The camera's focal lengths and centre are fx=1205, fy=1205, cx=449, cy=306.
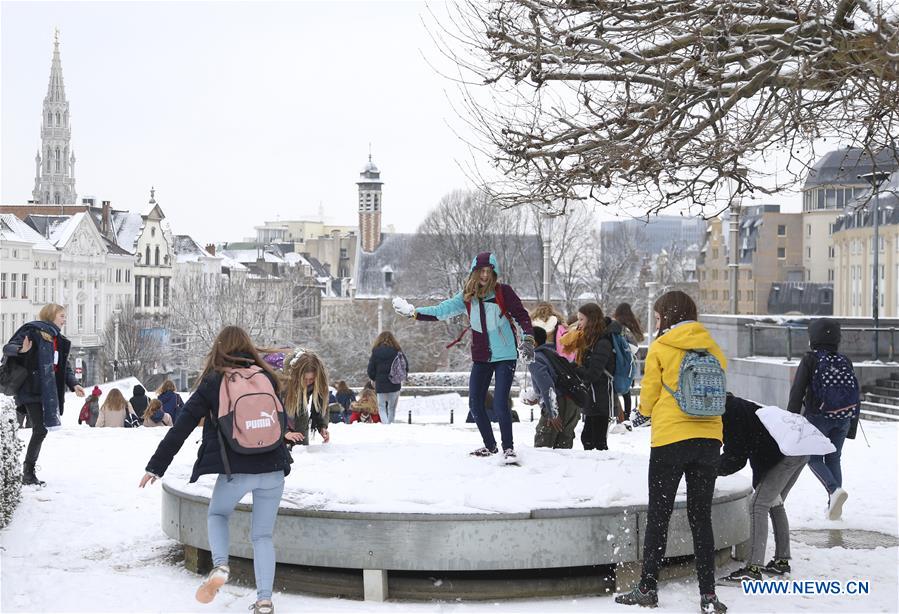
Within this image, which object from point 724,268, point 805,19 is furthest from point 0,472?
point 724,268

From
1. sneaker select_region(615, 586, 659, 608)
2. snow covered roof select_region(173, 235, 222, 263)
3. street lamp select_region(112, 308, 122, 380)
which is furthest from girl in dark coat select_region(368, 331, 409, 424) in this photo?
snow covered roof select_region(173, 235, 222, 263)

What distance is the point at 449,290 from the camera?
64.8 m

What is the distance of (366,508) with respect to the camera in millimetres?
8039

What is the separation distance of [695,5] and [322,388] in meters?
4.63

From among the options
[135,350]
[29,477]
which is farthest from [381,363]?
[135,350]

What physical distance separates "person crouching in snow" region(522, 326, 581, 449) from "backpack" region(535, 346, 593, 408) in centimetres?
3

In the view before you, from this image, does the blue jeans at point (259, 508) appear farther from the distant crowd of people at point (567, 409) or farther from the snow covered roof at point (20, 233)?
the snow covered roof at point (20, 233)

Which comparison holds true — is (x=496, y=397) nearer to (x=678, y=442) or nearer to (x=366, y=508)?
(x=366, y=508)

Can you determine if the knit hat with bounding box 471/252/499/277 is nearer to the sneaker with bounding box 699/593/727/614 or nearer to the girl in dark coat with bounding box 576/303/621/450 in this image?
the girl in dark coat with bounding box 576/303/621/450

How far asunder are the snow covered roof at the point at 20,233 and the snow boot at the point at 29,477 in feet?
210

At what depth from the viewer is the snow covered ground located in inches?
311

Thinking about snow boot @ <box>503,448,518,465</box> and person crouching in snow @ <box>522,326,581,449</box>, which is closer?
snow boot @ <box>503,448,518,465</box>

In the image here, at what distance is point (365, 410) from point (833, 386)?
38.0ft

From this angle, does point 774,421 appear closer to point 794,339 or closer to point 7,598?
point 7,598
